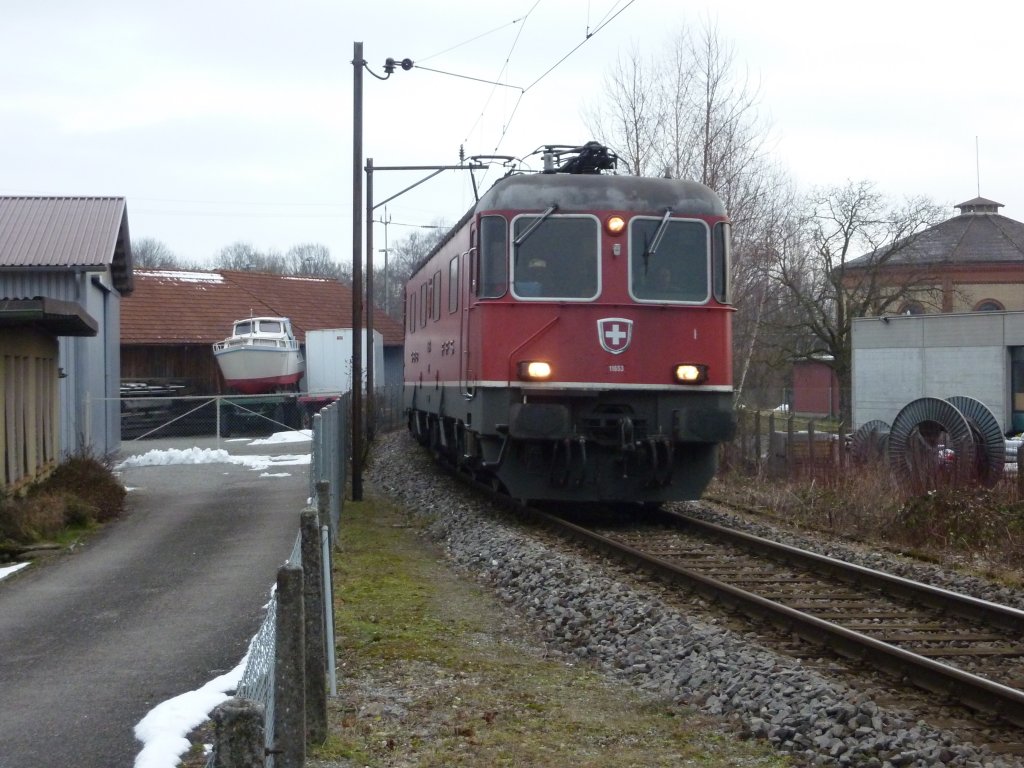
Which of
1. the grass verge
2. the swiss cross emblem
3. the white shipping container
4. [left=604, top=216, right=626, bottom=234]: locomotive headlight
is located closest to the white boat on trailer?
the white shipping container

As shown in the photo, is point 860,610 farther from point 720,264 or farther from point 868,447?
point 868,447

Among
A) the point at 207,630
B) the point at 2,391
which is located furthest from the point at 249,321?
the point at 207,630

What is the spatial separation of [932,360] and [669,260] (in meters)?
18.2

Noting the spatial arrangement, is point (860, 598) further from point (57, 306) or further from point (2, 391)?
→ point (2, 391)

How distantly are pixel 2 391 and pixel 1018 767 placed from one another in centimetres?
1115

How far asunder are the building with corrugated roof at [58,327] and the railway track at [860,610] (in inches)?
252

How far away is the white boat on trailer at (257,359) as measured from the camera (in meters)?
34.0

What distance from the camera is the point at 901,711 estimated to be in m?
5.64

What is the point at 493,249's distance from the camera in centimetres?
1203

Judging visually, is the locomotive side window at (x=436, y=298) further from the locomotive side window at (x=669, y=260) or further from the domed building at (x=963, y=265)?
the domed building at (x=963, y=265)

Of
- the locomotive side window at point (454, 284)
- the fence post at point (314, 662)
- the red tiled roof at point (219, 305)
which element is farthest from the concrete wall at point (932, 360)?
the fence post at point (314, 662)

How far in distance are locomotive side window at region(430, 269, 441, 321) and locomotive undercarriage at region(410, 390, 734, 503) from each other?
11.1 ft

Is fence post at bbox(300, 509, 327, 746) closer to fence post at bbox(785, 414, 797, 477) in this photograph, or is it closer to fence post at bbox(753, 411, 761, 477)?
fence post at bbox(785, 414, 797, 477)

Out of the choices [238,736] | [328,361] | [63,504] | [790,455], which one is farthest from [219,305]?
[238,736]
